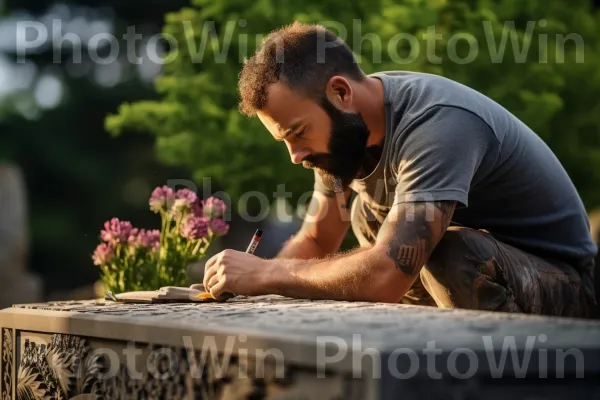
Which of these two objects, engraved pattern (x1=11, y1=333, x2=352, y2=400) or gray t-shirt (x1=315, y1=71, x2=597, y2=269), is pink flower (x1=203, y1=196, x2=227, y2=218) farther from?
engraved pattern (x1=11, y1=333, x2=352, y2=400)

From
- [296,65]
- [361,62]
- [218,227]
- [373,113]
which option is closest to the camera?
[296,65]

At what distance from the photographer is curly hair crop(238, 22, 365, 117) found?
3639 mm

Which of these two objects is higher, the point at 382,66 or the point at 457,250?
the point at 382,66

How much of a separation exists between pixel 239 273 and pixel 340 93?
74 cm

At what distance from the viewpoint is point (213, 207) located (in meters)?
4.63

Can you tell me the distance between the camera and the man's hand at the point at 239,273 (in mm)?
3402

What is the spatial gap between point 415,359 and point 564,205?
2019 mm

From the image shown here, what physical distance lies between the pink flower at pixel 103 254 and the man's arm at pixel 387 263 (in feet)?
4.67

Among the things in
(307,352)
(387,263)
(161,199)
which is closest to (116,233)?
(161,199)

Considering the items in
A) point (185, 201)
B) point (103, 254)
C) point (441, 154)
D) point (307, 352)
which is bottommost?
point (307, 352)

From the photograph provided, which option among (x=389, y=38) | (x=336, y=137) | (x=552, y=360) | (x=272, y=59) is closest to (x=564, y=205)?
(x=336, y=137)

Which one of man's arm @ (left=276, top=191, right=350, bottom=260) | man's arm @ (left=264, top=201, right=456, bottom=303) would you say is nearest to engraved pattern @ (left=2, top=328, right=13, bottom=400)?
man's arm @ (left=264, top=201, right=456, bottom=303)

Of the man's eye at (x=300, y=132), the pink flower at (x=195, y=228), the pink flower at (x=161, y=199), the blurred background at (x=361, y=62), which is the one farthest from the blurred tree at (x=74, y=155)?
the man's eye at (x=300, y=132)

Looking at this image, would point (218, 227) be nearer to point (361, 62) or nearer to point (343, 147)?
point (343, 147)
